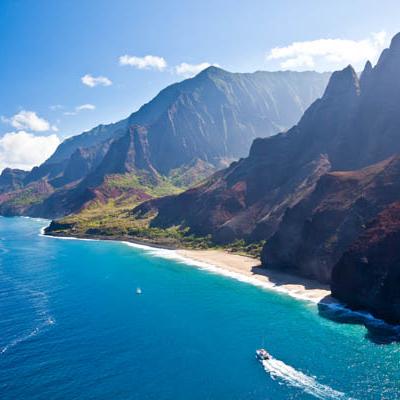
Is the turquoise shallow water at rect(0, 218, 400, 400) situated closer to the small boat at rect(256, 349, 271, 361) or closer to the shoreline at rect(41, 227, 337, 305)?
the small boat at rect(256, 349, 271, 361)

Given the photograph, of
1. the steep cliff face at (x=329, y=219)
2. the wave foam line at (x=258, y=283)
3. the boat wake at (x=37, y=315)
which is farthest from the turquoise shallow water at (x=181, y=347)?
the steep cliff face at (x=329, y=219)

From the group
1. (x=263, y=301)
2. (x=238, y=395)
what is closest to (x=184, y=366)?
(x=238, y=395)

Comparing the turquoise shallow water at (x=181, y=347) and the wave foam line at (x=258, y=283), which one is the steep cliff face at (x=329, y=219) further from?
the turquoise shallow water at (x=181, y=347)

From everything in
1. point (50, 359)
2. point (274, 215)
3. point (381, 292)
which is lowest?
point (50, 359)

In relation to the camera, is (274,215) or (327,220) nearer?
(327,220)

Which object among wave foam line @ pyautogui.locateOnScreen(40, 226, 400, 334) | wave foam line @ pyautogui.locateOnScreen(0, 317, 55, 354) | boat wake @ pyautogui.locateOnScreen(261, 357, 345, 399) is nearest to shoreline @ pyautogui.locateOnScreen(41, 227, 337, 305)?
wave foam line @ pyautogui.locateOnScreen(40, 226, 400, 334)

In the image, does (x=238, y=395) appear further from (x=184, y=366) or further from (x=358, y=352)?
(x=358, y=352)

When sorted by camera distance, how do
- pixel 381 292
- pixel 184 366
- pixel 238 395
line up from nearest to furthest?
pixel 238 395 → pixel 184 366 → pixel 381 292
